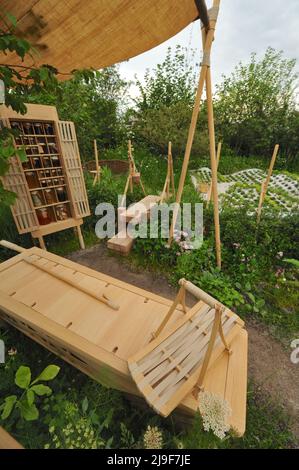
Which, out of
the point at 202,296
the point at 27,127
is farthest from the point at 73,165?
the point at 202,296

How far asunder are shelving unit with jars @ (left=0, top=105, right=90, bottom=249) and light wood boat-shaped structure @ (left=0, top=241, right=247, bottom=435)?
1.14 metres

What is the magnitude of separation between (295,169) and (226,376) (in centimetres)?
958

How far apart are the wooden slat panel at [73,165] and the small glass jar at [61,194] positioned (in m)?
0.17

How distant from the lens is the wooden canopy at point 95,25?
5.49 ft

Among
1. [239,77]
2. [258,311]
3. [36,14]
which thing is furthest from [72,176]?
[239,77]

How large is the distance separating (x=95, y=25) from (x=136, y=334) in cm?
259

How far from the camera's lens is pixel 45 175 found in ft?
11.4

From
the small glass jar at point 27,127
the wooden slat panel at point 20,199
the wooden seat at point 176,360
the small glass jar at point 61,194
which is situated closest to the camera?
the wooden seat at point 176,360

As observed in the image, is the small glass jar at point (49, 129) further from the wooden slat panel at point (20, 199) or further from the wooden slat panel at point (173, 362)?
the wooden slat panel at point (173, 362)

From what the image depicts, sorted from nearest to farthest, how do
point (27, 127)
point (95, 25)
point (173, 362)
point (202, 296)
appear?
point (202, 296) < point (173, 362) < point (95, 25) < point (27, 127)

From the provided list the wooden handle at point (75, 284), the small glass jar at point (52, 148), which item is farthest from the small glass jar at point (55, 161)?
the wooden handle at point (75, 284)

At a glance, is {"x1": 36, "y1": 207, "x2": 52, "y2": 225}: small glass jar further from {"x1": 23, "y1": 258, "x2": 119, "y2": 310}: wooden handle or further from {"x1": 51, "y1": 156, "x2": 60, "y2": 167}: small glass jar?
{"x1": 23, "y1": 258, "x2": 119, "y2": 310}: wooden handle

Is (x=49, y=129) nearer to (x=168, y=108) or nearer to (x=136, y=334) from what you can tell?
(x=136, y=334)
